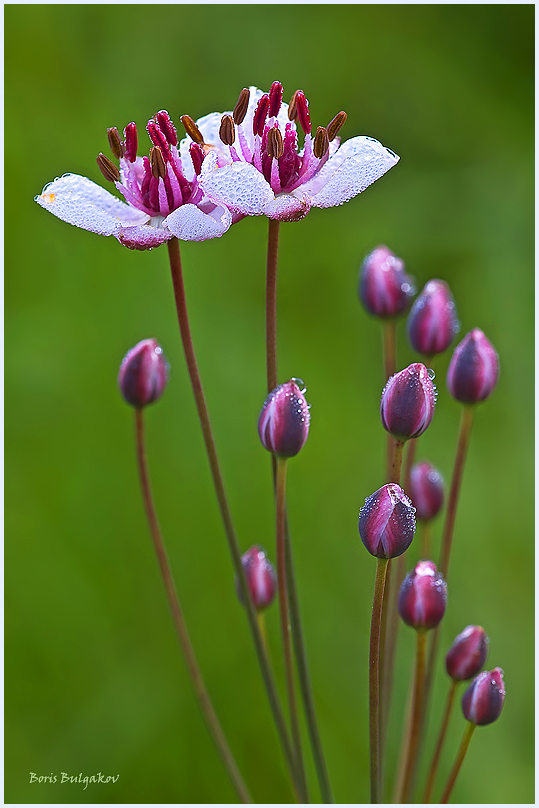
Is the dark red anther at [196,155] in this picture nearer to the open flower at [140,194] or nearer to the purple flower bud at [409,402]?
the open flower at [140,194]

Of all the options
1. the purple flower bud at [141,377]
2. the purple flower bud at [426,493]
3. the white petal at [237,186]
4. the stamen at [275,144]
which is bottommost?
the purple flower bud at [426,493]

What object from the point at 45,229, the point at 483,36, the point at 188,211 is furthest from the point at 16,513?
the point at 483,36

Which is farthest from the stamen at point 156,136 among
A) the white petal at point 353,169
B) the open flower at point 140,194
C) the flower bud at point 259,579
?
the flower bud at point 259,579

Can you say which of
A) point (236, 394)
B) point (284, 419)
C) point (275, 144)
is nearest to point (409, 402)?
point (284, 419)

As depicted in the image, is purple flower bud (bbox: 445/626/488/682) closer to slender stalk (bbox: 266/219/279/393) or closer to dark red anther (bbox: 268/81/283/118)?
slender stalk (bbox: 266/219/279/393)

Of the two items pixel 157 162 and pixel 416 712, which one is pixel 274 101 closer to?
pixel 157 162

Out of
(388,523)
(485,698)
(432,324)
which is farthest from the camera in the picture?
(432,324)

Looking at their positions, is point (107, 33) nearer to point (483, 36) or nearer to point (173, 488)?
point (483, 36)
